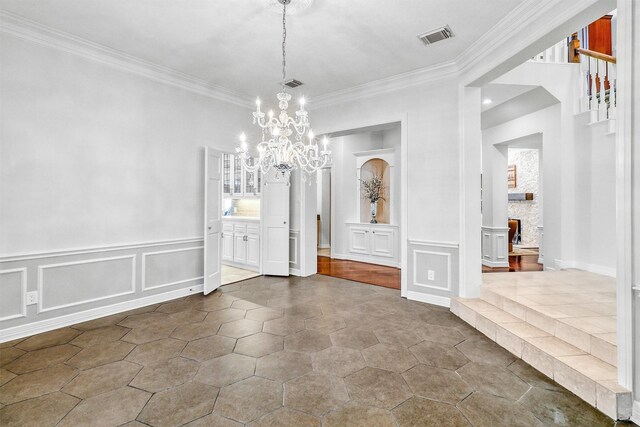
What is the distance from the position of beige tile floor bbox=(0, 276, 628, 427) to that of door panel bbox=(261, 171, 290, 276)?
5.94 feet

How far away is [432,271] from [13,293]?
4654mm

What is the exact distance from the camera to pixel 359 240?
7062mm

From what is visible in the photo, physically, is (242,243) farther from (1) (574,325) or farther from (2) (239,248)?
(1) (574,325)

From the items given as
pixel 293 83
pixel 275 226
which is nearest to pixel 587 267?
pixel 275 226

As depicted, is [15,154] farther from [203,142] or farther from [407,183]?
[407,183]

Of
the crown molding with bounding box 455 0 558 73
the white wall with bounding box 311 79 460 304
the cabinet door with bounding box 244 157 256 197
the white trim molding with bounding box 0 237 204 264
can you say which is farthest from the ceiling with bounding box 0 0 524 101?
the cabinet door with bounding box 244 157 256 197

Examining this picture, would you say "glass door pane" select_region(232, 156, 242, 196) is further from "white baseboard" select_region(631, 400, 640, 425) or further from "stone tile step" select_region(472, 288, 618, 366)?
"white baseboard" select_region(631, 400, 640, 425)

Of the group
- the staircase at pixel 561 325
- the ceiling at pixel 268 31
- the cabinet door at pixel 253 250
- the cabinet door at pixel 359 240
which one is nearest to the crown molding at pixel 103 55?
the ceiling at pixel 268 31

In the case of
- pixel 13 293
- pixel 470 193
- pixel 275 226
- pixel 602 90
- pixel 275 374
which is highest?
pixel 602 90

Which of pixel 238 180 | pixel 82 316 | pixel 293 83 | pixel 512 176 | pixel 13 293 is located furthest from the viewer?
pixel 512 176

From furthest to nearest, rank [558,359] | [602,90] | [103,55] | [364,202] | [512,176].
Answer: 1. [512,176]
2. [364,202]
3. [602,90]
4. [103,55]
5. [558,359]

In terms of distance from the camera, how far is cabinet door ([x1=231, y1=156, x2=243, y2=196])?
6.61 meters

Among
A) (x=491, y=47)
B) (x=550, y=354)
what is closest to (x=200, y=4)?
(x=491, y=47)

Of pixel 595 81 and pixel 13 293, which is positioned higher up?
pixel 595 81
